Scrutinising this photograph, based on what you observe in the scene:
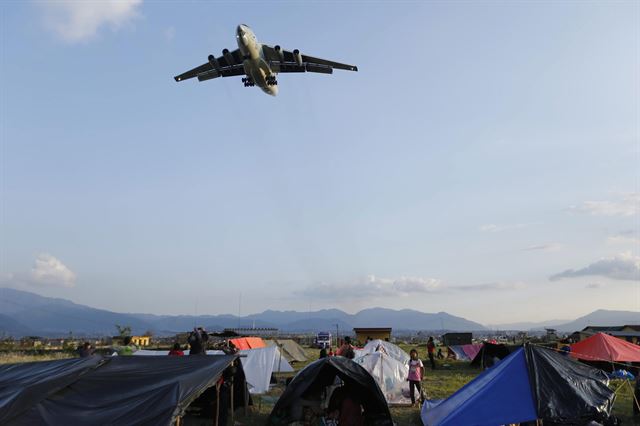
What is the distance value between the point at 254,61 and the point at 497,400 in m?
19.2

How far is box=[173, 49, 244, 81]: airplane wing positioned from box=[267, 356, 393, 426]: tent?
19.8 metres

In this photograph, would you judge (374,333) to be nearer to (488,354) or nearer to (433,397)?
(488,354)

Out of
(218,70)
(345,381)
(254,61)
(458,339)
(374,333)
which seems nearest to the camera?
(345,381)

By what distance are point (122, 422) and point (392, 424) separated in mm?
5667

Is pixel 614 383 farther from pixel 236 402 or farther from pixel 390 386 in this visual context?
pixel 236 402

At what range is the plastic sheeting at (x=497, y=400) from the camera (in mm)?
8016

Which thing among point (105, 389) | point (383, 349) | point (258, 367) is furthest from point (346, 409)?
point (383, 349)

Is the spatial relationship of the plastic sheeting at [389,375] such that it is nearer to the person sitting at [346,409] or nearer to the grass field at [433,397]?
the grass field at [433,397]

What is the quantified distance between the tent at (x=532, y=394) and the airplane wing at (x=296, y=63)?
2001 cm

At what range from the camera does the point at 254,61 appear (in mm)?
22969

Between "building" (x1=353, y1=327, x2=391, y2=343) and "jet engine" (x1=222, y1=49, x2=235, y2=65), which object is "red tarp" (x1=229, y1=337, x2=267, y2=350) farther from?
"building" (x1=353, y1=327, x2=391, y2=343)

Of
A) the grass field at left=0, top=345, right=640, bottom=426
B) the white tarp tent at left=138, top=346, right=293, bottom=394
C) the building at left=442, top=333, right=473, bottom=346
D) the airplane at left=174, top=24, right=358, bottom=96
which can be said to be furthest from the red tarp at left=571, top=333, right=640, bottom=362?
the building at left=442, top=333, right=473, bottom=346

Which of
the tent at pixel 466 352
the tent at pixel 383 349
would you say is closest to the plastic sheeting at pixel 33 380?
the tent at pixel 383 349

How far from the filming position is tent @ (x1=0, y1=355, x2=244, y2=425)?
7699 mm
